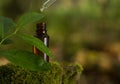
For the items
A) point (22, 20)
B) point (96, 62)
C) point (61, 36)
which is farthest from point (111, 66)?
point (22, 20)

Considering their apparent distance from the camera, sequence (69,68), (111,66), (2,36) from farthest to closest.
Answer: (111,66), (69,68), (2,36)

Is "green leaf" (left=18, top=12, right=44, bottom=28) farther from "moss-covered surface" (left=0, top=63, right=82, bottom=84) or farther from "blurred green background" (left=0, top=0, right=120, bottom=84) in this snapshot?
"blurred green background" (left=0, top=0, right=120, bottom=84)

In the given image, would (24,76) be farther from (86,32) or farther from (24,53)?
(86,32)

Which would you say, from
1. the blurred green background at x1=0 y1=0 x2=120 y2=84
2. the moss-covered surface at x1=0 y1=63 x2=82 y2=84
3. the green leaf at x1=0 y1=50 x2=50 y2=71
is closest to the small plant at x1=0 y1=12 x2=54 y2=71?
the green leaf at x1=0 y1=50 x2=50 y2=71

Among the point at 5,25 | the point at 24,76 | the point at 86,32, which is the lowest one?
the point at 24,76

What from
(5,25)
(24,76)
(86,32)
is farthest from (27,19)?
(86,32)

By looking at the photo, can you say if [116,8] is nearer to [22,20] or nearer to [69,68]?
[69,68]

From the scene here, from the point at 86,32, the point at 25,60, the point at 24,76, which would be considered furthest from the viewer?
the point at 86,32
